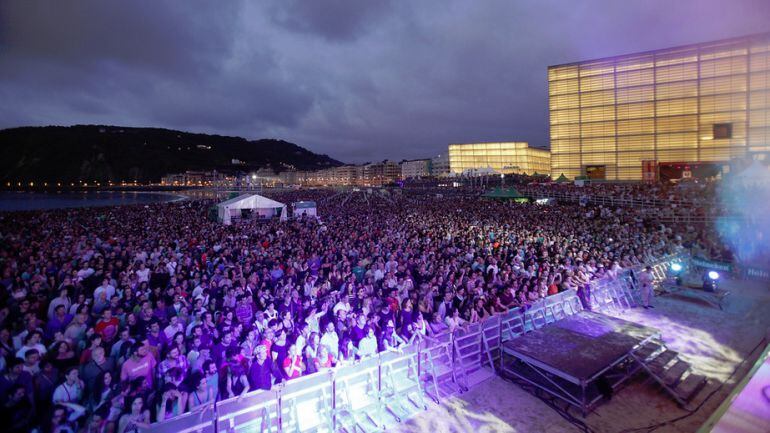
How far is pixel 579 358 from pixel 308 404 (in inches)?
149

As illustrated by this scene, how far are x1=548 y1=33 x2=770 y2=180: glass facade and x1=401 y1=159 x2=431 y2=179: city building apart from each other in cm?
9557

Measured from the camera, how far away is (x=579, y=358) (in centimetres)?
512

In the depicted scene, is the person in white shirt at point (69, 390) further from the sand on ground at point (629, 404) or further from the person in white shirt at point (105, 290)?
the sand on ground at point (629, 404)

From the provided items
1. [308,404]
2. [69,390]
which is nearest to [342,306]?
[308,404]

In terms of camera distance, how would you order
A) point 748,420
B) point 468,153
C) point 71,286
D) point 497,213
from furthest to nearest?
point 468,153, point 497,213, point 71,286, point 748,420

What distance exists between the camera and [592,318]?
667 centimetres

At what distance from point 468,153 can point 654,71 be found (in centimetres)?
3820

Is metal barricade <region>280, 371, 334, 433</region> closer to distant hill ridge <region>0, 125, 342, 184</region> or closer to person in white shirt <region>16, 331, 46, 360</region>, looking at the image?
person in white shirt <region>16, 331, 46, 360</region>

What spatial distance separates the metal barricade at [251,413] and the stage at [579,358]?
349 centimetres

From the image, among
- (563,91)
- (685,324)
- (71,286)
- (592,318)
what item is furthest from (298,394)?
(563,91)

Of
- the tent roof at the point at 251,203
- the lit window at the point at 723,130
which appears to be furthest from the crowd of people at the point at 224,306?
the lit window at the point at 723,130

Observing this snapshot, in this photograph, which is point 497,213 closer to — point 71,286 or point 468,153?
point 71,286

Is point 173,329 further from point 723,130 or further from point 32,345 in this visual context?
point 723,130

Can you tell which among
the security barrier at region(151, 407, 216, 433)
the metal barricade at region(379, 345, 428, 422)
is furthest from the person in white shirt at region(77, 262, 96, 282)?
the metal barricade at region(379, 345, 428, 422)
